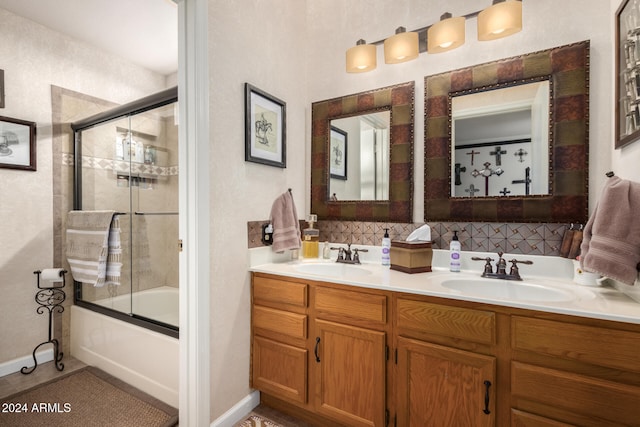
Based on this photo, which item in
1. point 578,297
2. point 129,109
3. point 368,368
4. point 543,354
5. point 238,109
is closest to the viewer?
point 543,354

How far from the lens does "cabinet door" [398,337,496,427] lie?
1151 millimetres

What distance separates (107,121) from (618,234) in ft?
10.5

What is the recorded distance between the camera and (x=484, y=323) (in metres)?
1.15

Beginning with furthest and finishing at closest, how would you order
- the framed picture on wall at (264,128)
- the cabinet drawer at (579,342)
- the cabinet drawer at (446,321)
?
the framed picture on wall at (264,128) < the cabinet drawer at (446,321) < the cabinet drawer at (579,342)

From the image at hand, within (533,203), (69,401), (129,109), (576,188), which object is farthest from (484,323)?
(129,109)

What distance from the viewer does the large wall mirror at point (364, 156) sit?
189 cm

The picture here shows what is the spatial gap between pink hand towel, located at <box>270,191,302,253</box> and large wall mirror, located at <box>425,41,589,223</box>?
2.74 feet

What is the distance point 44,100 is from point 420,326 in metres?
3.13

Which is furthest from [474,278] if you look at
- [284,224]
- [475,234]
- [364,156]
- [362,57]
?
[362,57]

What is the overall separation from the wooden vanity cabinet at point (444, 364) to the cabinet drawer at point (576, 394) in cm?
10

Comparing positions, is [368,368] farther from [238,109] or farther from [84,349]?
[84,349]

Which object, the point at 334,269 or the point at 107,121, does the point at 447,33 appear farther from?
the point at 107,121

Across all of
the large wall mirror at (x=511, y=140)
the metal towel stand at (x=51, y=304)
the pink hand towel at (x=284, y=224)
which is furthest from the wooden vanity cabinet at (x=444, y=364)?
the metal towel stand at (x=51, y=304)

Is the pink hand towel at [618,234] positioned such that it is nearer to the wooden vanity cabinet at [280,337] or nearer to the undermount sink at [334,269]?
the undermount sink at [334,269]
